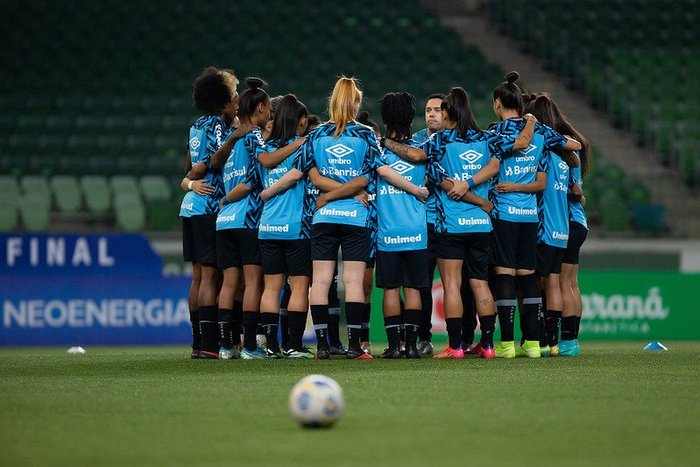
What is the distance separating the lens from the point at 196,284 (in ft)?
33.4

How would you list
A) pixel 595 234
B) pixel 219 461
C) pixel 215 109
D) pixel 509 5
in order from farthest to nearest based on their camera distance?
pixel 509 5 < pixel 595 234 < pixel 215 109 < pixel 219 461

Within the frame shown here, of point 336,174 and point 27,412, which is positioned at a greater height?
point 336,174

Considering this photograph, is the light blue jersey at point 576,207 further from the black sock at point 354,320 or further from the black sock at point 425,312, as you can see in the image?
the black sock at point 354,320

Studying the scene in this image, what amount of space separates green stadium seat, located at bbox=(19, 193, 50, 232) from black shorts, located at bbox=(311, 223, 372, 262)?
9788 millimetres

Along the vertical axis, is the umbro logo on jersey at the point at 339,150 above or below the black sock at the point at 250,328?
above

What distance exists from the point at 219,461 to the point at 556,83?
71.1 ft

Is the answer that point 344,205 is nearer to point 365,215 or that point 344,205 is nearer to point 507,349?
point 365,215

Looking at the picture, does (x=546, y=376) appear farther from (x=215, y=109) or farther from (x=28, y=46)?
(x=28, y=46)

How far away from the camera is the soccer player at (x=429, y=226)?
9.70m

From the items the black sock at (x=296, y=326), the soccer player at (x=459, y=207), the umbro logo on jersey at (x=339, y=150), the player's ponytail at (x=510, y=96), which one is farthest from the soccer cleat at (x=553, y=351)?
the umbro logo on jersey at (x=339, y=150)

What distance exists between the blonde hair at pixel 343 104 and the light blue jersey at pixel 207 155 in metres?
1.15

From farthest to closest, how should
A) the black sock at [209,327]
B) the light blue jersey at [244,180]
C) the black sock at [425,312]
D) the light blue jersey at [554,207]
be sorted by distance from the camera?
the black sock at [425,312] → the light blue jersey at [554,207] → the black sock at [209,327] → the light blue jersey at [244,180]

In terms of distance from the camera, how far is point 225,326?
975 cm

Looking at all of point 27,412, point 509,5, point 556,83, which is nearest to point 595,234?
point 556,83
